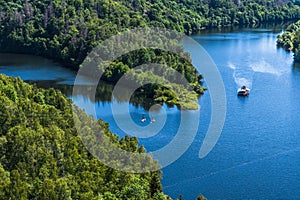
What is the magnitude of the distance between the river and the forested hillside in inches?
148

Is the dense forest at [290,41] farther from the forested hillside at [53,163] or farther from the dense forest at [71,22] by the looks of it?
the forested hillside at [53,163]

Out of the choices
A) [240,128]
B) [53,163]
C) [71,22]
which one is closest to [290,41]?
[71,22]

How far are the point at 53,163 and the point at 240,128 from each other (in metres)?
16.3

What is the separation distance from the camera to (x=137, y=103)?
4444cm

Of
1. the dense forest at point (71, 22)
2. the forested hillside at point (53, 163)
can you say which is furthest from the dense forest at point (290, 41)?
the forested hillside at point (53, 163)

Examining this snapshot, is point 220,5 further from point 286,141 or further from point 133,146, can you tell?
point 133,146

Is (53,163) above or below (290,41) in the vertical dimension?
below

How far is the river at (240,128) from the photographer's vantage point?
101 feet

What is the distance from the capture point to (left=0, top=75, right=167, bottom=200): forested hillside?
78.6 ft

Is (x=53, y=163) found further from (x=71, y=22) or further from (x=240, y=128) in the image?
(x=71, y=22)

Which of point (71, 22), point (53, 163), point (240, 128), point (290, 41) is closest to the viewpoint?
point (53, 163)

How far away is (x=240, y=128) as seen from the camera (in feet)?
125

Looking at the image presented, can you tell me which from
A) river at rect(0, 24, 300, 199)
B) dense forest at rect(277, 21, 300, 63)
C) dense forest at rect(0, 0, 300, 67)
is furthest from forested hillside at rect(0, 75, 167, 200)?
dense forest at rect(277, 21, 300, 63)

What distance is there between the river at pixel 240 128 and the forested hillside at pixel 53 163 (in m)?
3.75
